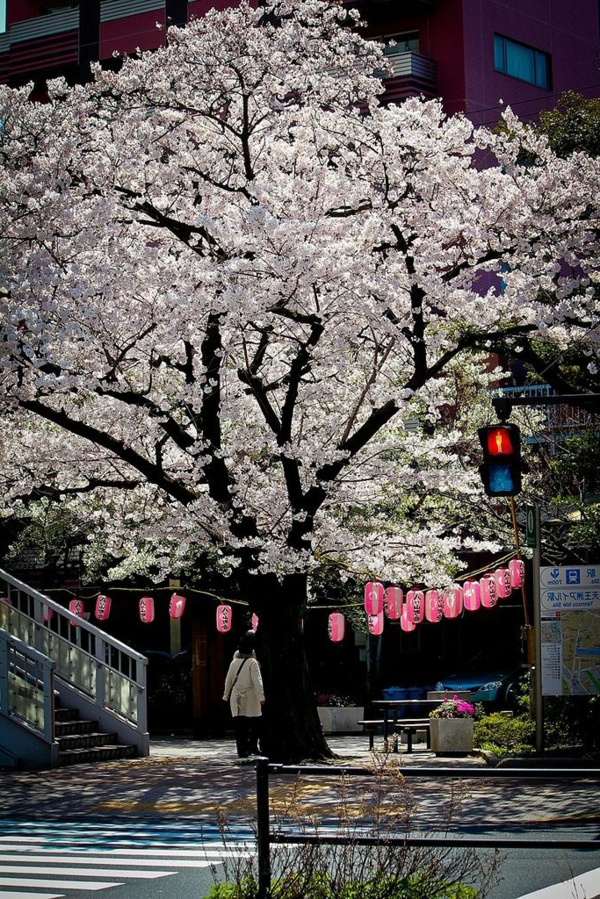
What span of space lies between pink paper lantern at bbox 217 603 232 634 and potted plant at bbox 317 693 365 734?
3.27 metres

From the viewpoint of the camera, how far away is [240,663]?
21.5 metres

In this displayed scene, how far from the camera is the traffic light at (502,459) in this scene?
48.5 ft

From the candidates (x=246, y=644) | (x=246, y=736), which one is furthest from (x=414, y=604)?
(x=246, y=644)

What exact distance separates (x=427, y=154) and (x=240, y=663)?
8504 millimetres

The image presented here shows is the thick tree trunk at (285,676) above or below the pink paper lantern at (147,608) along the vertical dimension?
below

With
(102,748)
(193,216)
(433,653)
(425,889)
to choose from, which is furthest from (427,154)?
(433,653)

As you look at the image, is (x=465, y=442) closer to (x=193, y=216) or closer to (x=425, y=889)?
(x=193, y=216)

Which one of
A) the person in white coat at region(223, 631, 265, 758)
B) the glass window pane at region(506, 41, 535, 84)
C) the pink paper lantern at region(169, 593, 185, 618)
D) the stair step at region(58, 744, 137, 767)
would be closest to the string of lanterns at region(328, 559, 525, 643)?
the person in white coat at region(223, 631, 265, 758)

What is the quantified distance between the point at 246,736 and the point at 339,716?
9.88m

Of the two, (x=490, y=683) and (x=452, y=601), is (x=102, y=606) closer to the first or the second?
(x=490, y=683)

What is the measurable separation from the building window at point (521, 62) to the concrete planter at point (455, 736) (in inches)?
904

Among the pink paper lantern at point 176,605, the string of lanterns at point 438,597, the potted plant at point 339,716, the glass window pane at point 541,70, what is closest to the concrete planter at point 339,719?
the potted plant at point 339,716

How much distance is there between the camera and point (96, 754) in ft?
72.4

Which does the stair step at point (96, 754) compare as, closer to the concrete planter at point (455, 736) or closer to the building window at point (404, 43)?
the concrete planter at point (455, 736)
